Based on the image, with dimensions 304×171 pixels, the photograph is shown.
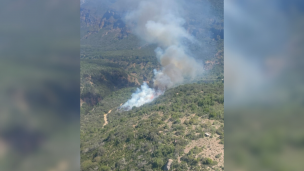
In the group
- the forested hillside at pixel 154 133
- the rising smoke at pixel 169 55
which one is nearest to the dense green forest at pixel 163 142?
the forested hillside at pixel 154 133

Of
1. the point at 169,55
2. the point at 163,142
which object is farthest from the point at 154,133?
the point at 169,55

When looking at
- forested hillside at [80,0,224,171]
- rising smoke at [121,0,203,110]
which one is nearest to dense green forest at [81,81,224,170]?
forested hillside at [80,0,224,171]

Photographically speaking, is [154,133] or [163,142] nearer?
[163,142]

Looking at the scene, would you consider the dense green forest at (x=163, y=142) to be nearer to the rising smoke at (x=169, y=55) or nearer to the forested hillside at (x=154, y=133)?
the forested hillside at (x=154, y=133)

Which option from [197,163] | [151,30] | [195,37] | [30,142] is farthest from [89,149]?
[195,37]

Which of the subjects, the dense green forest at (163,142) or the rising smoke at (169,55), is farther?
the rising smoke at (169,55)

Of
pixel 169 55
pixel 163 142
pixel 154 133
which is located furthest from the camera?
pixel 169 55

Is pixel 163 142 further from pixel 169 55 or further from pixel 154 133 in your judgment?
pixel 169 55

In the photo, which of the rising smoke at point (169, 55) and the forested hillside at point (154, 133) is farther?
the rising smoke at point (169, 55)

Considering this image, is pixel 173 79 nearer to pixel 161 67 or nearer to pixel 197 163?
pixel 161 67

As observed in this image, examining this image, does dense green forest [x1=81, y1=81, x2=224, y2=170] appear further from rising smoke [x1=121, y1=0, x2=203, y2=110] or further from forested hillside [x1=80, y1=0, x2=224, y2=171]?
rising smoke [x1=121, y1=0, x2=203, y2=110]

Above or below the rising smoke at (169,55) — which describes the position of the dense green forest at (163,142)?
below
